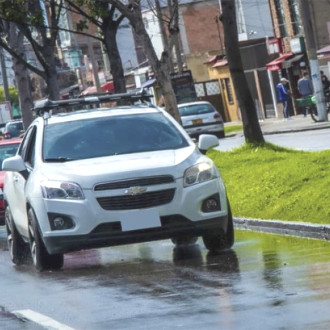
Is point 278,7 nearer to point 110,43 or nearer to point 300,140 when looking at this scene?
point 300,140

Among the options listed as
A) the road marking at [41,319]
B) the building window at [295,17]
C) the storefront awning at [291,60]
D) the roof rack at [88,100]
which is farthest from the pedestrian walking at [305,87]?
the road marking at [41,319]

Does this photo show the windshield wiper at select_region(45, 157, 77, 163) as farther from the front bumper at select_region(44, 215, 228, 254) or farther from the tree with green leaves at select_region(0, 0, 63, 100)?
the tree with green leaves at select_region(0, 0, 63, 100)

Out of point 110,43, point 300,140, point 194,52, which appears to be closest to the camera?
point 110,43

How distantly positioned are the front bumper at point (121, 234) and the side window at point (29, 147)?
174cm

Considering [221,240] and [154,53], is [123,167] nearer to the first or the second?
[221,240]

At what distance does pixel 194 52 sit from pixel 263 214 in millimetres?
67309

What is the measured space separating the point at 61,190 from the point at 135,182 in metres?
0.74

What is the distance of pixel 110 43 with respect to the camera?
32531 millimetres

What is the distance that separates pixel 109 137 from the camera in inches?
589

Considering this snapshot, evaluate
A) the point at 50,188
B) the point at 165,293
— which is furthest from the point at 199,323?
the point at 50,188

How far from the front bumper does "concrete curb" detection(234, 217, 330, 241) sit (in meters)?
1.47

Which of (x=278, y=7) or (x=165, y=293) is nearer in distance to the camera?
(x=165, y=293)

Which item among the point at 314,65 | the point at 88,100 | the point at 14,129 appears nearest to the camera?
the point at 88,100

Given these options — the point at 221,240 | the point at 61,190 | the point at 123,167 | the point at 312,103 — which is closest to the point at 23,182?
the point at 61,190
